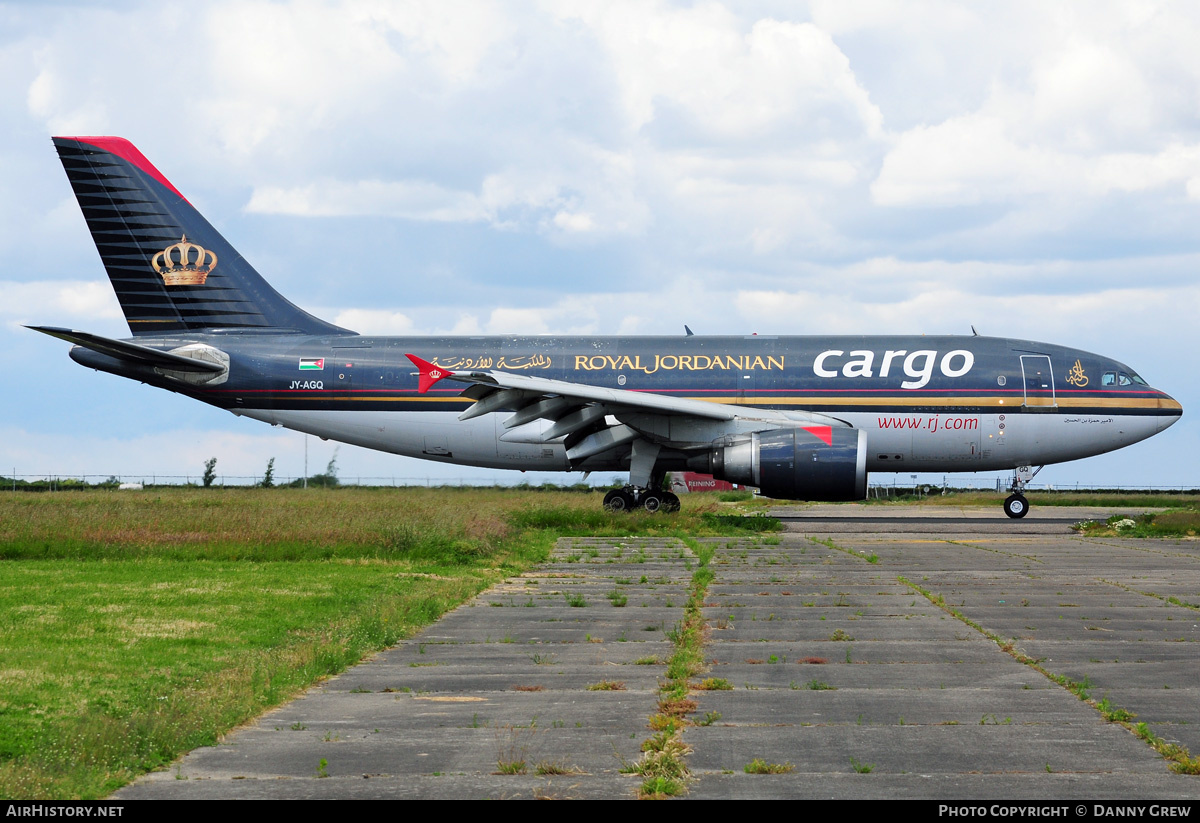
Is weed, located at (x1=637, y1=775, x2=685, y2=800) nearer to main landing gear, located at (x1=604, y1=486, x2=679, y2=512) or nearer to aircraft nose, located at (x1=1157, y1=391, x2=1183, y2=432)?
main landing gear, located at (x1=604, y1=486, x2=679, y2=512)

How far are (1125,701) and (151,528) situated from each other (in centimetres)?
1508

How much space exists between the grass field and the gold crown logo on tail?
6222mm

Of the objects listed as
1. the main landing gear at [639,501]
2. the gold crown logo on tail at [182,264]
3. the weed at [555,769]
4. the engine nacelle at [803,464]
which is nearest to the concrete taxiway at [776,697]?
the weed at [555,769]

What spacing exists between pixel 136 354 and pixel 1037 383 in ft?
63.7

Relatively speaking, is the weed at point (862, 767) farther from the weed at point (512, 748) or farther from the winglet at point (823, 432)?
the winglet at point (823, 432)

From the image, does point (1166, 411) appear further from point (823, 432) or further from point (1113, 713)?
point (1113, 713)

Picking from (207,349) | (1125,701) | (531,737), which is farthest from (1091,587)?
(207,349)

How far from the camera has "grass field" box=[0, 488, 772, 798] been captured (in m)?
6.02

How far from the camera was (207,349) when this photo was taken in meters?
25.9

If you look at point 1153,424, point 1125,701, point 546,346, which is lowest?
point 1125,701

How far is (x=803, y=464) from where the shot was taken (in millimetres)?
21203

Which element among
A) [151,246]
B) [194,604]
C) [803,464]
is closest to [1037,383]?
[803,464]

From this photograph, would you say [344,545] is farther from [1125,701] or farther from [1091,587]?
[1125,701]

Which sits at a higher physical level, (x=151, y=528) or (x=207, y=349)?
(x=207, y=349)
